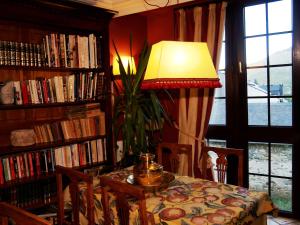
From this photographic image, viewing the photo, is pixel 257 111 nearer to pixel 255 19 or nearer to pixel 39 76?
pixel 255 19

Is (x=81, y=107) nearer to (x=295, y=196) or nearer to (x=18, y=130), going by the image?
(x=18, y=130)

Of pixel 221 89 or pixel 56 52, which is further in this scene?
pixel 221 89

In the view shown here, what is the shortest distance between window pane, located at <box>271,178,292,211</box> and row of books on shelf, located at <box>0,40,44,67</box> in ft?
8.59

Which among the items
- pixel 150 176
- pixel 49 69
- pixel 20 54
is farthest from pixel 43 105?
pixel 150 176

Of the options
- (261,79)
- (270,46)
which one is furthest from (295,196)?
(270,46)

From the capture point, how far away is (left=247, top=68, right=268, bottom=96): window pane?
3025 mm

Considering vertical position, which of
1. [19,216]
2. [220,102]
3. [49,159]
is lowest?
[49,159]

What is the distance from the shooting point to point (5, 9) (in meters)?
2.38

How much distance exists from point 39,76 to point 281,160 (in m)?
2.56

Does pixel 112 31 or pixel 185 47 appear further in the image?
pixel 112 31

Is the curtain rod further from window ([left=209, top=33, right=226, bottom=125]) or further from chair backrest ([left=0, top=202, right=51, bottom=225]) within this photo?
chair backrest ([left=0, top=202, right=51, bottom=225])

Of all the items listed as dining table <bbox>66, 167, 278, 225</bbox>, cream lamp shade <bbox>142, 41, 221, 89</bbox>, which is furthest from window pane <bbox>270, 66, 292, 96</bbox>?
cream lamp shade <bbox>142, 41, 221, 89</bbox>

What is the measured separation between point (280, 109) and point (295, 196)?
2.89ft

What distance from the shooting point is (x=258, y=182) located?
3150 mm
